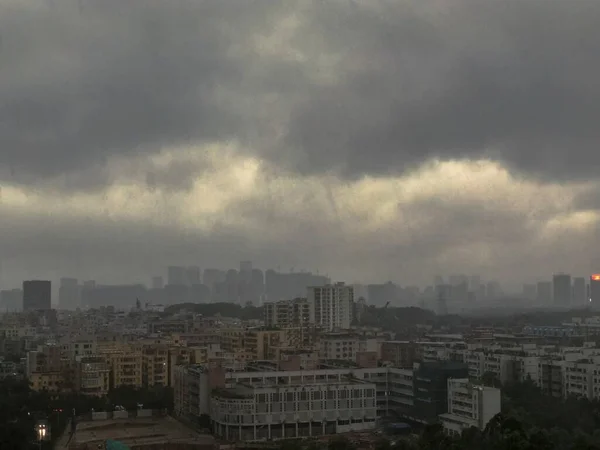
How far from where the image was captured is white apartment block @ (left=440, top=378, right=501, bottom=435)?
31.5 ft

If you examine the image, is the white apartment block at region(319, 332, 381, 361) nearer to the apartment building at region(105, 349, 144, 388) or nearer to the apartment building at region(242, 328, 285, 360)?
the apartment building at region(242, 328, 285, 360)

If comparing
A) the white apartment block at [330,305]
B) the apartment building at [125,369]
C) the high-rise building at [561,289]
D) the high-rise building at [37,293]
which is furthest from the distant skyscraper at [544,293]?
the apartment building at [125,369]

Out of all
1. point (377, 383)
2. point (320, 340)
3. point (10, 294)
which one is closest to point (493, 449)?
point (377, 383)

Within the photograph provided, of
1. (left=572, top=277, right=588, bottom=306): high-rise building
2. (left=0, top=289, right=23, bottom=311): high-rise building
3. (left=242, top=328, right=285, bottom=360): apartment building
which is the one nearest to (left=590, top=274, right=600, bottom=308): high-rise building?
(left=572, top=277, right=588, bottom=306): high-rise building

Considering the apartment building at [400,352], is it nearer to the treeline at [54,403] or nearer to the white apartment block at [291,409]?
the treeline at [54,403]

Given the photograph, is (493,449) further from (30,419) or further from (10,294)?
(10,294)

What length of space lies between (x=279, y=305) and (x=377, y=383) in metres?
11.5

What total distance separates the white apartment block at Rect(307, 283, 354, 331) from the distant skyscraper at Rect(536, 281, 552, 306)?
62.2 ft

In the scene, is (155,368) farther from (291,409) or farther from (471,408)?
(471,408)

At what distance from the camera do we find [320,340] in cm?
1839

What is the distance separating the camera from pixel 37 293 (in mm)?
42156

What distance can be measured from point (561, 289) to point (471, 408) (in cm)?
3356

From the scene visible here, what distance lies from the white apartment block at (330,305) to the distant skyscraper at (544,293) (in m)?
19.0

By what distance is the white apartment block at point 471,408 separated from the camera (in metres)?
9.61
